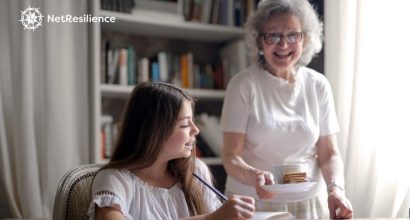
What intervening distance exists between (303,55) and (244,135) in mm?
375

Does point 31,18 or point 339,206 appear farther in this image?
point 31,18

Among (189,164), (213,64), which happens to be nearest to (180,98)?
(189,164)

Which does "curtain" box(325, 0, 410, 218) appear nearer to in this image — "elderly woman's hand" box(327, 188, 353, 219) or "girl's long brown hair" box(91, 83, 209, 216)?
"elderly woman's hand" box(327, 188, 353, 219)

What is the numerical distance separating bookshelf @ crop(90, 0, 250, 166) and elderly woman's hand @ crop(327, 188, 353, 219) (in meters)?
1.33

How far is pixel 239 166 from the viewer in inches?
59.9

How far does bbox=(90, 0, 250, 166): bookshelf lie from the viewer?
2.36 metres

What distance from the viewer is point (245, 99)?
1618 millimetres

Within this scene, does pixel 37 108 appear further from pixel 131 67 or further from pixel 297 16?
pixel 297 16

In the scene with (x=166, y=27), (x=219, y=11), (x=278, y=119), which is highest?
(x=219, y=11)

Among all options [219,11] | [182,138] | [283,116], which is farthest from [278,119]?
[219,11]

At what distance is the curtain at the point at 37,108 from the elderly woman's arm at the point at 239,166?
0.96m

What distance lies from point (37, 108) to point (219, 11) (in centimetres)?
127

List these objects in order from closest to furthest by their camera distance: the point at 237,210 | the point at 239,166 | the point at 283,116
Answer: the point at 237,210 < the point at 239,166 < the point at 283,116

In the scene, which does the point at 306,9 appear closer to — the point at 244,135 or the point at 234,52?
the point at 244,135
